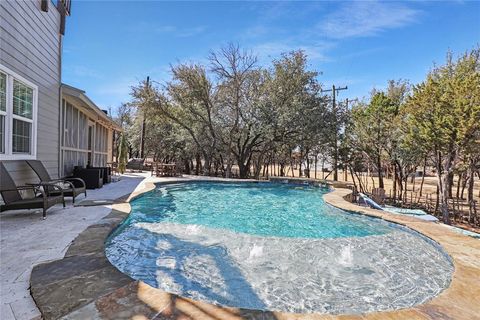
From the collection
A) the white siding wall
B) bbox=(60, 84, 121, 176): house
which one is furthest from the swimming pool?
bbox=(60, 84, 121, 176): house

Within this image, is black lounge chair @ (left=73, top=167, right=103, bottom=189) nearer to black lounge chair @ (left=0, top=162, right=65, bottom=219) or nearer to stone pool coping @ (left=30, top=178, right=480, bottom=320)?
black lounge chair @ (left=0, top=162, right=65, bottom=219)

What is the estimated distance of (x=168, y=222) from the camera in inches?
212

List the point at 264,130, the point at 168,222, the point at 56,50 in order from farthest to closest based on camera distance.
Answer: the point at 264,130 → the point at 56,50 → the point at 168,222

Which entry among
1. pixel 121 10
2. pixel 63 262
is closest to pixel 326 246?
pixel 63 262

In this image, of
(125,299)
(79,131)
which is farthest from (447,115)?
(79,131)

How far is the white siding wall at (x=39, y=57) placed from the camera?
469 cm

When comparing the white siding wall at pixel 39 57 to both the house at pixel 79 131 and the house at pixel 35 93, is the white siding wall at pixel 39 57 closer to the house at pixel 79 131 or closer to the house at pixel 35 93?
the house at pixel 35 93

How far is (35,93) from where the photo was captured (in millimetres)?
5750

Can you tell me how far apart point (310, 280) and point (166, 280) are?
1.63 meters

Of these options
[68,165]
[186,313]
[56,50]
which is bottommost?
[186,313]

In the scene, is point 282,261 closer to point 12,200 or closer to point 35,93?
point 12,200

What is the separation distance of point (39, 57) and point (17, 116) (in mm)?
1733

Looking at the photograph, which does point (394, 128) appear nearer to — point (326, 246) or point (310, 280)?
point (326, 246)

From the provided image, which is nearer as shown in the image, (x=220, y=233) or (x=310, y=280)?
(x=310, y=280)
